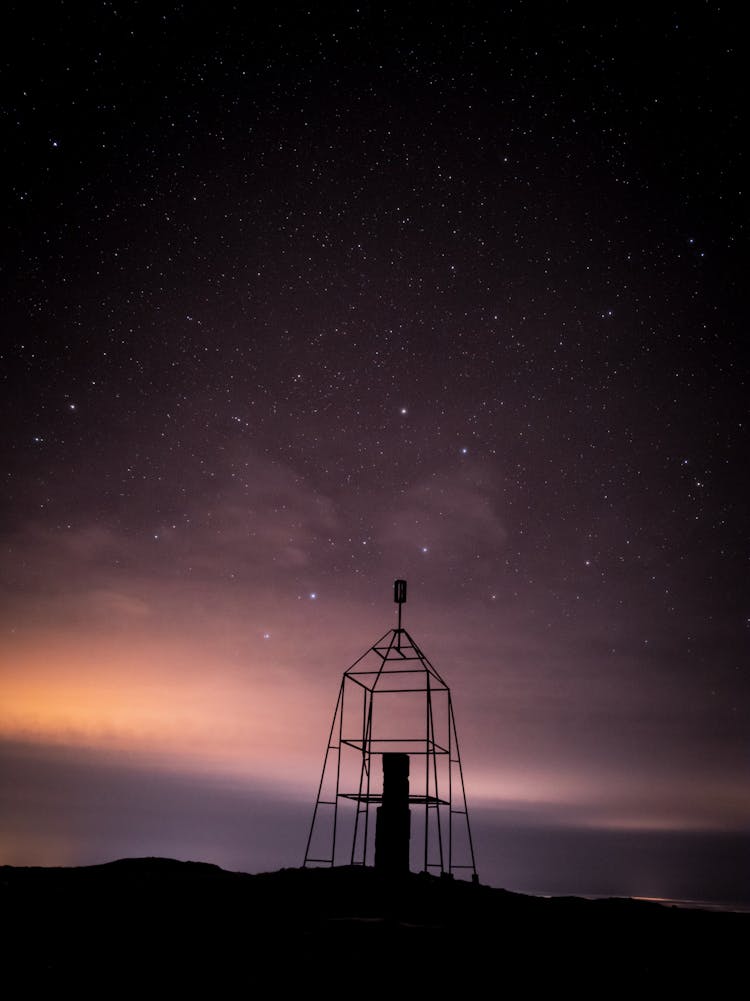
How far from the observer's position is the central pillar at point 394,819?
614 inches

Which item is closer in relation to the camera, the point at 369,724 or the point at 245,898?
the point at 245,898

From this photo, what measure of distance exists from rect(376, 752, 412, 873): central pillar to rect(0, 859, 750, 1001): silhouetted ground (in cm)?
110

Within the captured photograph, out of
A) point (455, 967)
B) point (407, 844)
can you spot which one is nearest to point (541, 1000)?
point (455, 967)

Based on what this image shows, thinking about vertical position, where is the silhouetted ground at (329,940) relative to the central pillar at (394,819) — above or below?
below

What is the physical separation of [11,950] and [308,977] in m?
3.64

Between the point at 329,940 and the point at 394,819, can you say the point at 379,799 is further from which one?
the point at 329,940

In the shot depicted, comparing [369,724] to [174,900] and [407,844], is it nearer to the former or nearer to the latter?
[407,844]

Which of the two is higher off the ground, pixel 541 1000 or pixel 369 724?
pixel 369 724

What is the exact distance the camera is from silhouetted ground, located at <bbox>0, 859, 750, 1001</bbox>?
7824mm

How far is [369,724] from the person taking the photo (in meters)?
19.8

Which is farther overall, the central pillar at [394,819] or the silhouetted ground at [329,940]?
the central pillar at [394,819]

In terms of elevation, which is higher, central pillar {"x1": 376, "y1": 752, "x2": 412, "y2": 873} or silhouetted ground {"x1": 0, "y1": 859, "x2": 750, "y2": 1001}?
central pillar {"x1": 376, "y1": 752, "x2": 412, "y2": 873}

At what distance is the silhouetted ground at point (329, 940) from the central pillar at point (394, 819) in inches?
43.4

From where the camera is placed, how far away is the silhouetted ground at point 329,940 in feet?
25.7
